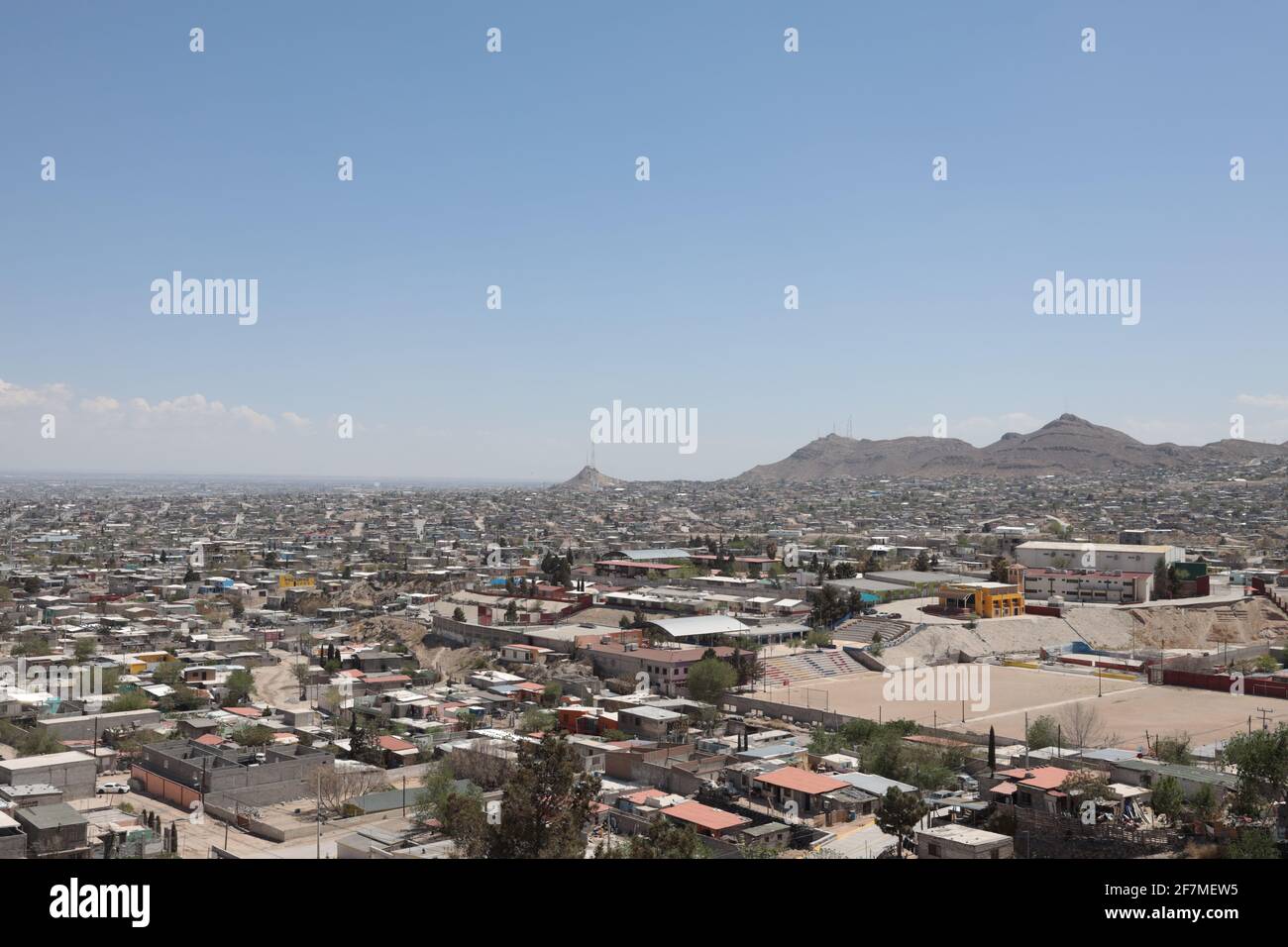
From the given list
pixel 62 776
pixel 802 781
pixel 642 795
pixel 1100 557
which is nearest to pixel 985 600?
pixel 1100 557

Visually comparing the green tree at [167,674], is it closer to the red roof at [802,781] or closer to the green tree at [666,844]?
the red roof at [802,781]

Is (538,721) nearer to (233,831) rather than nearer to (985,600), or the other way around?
(233,831)

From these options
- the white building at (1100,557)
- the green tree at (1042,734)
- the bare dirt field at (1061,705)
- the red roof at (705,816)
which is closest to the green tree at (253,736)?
the red roof at (705,816)

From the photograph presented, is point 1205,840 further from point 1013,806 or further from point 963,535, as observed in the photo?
point 963,535

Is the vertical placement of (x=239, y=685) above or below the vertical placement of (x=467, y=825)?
below

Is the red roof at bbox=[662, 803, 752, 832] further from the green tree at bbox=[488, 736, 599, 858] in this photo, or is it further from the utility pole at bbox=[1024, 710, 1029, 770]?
the utility pole at bbox=[1024, 710, 1029, 770]

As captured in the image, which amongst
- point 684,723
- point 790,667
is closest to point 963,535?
point 790,667
